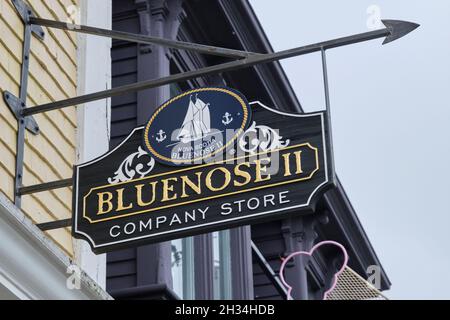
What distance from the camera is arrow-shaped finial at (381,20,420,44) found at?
7027mm

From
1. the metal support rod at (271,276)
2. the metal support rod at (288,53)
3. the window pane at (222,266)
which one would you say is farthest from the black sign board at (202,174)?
the metal support rod at (271,276)

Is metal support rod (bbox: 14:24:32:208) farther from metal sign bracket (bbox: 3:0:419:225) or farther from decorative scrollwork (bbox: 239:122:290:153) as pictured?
decorative scrollwork (bbox: 239:122:290:153)

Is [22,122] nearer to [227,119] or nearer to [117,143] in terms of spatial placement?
[117,143]

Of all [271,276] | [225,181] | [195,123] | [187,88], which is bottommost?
[225,181]

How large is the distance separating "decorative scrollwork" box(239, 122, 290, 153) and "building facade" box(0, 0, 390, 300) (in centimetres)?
119

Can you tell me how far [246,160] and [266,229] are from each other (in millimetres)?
8407

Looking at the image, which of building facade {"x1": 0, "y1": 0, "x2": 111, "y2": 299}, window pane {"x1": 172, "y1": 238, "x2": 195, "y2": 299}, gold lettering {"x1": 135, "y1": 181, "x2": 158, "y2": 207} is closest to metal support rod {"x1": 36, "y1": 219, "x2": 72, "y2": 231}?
building facade {"x1": 0, "y1": 0, "x2": 111, "y2": 299}

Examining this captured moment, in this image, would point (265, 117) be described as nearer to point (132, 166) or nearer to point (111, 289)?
point (132, 166)

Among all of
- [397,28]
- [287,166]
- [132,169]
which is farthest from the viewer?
[132,169]

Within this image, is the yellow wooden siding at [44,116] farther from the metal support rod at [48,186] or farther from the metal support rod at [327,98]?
the metal support rod at [327,98]

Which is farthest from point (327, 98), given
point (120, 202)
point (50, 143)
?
point (50, 143)

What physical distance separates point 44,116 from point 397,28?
2426mm

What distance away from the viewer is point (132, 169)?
23.5ft

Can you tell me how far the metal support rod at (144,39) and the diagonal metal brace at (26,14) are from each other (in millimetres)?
45
